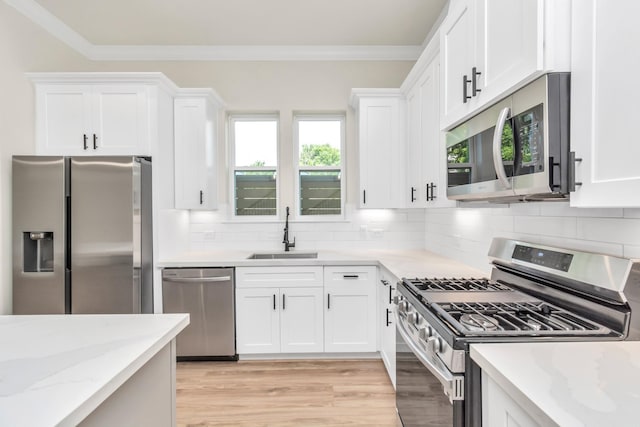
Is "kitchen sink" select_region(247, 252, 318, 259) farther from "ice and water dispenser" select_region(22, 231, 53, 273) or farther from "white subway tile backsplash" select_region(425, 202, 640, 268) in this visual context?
"ice and water dispenser" select_region(22, 231, 53, 273)

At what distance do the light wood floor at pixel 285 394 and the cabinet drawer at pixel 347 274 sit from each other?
684 millimetres

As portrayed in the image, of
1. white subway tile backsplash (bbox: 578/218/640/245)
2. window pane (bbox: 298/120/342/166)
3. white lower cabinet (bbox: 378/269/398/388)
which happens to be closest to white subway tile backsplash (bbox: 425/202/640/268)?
white subway tile backsplash (bbox: 578/218/640/245)

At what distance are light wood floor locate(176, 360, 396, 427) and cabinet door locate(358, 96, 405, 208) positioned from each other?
1.47 meters

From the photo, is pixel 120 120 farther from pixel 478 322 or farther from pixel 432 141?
pixel 478 322

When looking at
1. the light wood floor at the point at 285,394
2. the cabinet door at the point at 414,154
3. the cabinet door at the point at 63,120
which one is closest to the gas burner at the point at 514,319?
the light wood floor at the point at 285,394

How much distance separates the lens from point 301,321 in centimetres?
305

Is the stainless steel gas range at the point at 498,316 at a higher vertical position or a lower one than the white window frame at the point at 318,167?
lower

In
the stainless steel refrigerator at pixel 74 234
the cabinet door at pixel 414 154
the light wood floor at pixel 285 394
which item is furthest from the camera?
the cabinet door at pixel 414 154

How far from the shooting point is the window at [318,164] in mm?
3803

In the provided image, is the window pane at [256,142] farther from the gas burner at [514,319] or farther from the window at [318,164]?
the gas burner at [514,319]

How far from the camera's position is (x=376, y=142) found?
331cm

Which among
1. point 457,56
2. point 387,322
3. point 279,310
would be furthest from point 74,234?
point 457,56

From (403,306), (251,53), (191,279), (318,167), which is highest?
(251,53)

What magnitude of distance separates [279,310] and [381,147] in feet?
5.74
